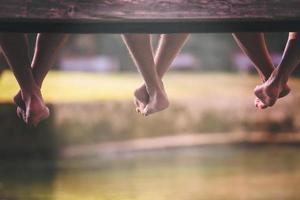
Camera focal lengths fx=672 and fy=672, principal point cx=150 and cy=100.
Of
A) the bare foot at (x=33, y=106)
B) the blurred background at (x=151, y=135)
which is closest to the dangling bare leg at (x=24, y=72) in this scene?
the bare foot at (x=33, y=106)

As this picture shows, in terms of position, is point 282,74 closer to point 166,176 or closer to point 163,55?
point 163,55

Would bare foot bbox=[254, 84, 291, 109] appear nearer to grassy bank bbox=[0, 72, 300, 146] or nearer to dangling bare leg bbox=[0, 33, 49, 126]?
dangling bare leg bbox=[0, 33, 49, 126]

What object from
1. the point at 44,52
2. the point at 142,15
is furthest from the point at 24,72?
the point at 142,15

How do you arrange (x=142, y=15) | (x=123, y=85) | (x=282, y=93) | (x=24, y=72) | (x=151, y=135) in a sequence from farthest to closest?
(x=151, y=135) → (x=123, y=85) → (x=282, y=93) → (x=24, y=72) → (x=142, y=15)

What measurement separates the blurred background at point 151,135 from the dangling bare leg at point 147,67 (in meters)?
1.15

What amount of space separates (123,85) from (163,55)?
5.83 ft

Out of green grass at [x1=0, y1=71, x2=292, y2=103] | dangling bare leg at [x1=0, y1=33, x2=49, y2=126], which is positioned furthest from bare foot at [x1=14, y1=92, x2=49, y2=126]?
green grass at [x1=0, y1=71, x2=292, y2=103]

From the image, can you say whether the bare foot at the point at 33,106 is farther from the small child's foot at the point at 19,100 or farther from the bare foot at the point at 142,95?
the bare foot at the point at 142,95

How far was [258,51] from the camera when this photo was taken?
1950 millimetres

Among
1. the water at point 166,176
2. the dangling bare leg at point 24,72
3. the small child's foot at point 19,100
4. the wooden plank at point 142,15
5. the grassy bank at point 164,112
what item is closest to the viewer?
the wooden plank at point 142,15

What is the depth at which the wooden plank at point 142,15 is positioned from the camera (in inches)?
62.0

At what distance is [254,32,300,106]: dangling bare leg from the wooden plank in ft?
0.98

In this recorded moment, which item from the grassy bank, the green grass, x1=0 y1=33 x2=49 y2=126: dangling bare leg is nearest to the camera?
x1=0 y1=33 x2=49 y2=126: dangling bare leg

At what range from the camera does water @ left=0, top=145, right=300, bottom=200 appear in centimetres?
334
